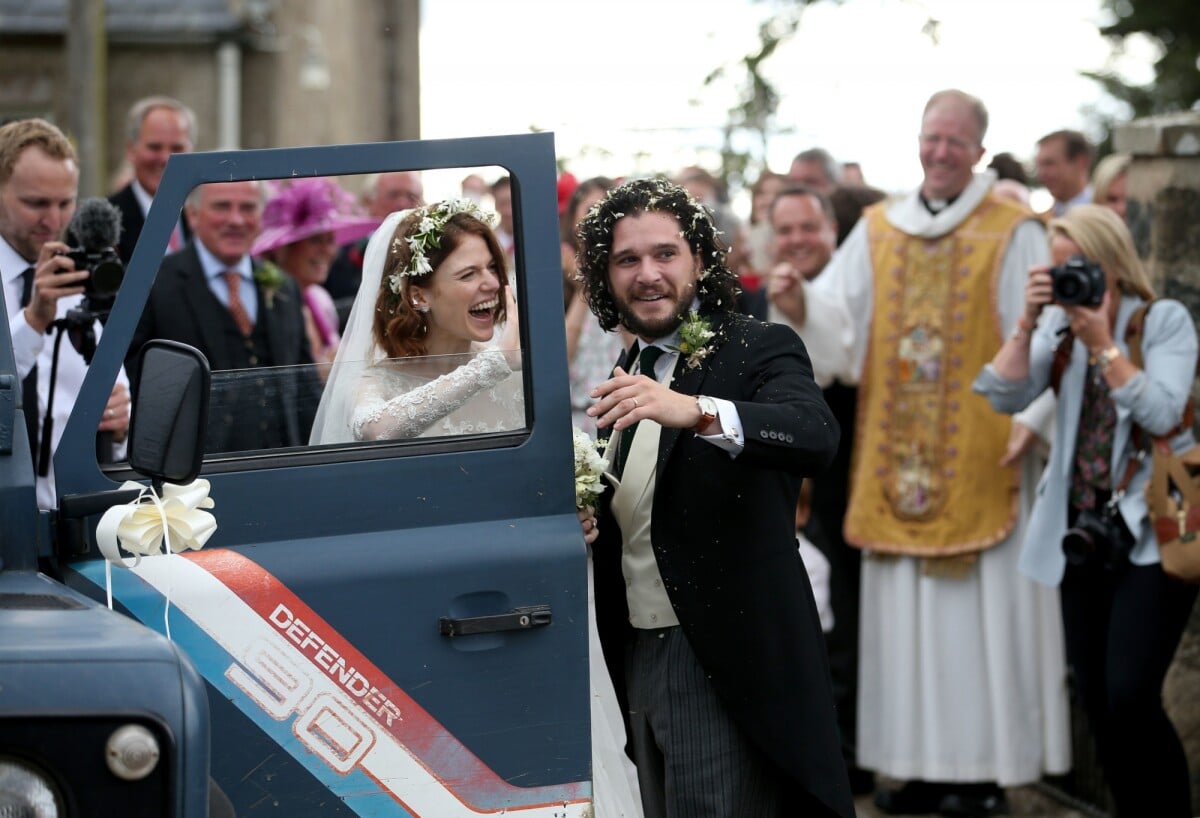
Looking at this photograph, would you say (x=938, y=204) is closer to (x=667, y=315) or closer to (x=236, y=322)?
(x=236, y=322)

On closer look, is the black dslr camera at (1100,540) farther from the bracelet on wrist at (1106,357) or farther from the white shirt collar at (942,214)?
the white shirt collar at (942,214)

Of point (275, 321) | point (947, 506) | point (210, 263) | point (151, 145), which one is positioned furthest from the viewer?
point (151, 145)

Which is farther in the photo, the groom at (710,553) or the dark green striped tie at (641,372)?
the dark green striped tie at (641,372)

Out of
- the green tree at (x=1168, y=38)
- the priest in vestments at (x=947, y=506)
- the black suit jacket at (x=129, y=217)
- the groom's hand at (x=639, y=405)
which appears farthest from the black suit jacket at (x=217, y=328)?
the green tree at (x=1168, y=38)

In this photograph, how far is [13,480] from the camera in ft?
10.1

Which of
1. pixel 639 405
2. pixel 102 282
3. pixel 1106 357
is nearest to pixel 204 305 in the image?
pixel 102 282

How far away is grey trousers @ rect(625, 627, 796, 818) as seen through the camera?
3648mm

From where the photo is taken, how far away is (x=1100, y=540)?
5.23 meters

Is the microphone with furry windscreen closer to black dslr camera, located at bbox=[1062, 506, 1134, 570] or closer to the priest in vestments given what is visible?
the priest in vestments

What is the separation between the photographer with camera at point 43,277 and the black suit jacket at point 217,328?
0.61 ft

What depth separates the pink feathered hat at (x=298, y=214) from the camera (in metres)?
6.63

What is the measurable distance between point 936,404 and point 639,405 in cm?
312

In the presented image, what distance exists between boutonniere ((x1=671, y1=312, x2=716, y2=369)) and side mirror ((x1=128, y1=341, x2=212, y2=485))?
1.17m

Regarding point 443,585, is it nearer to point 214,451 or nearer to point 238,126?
point 214,451
